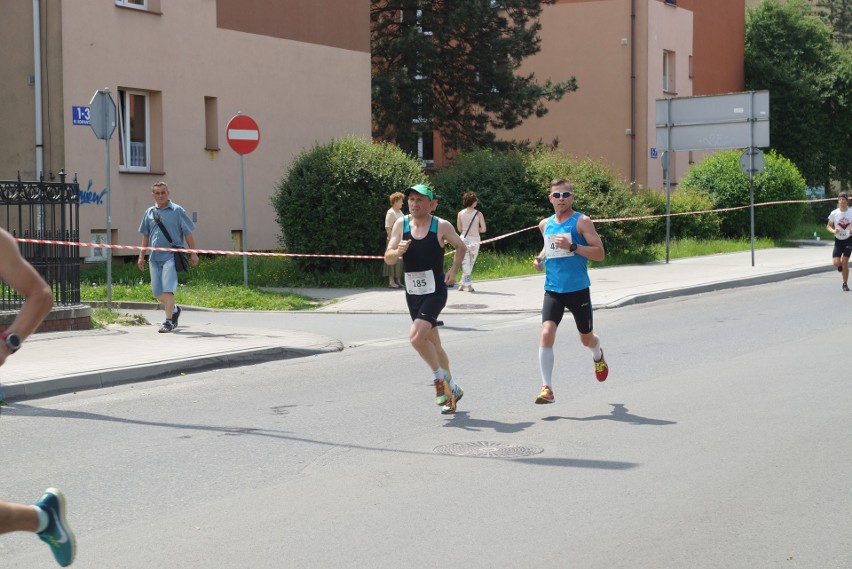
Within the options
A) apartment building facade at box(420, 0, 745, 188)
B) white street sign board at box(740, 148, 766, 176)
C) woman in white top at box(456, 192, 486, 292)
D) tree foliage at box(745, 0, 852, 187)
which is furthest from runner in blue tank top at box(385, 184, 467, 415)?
tree foliage at box(745, 0, 852, 187)

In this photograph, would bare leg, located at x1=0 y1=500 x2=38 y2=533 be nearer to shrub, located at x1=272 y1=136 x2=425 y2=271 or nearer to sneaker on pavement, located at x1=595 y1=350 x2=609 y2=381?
sneaker on pavement, located at x1=595 y1=350 x2=609 y2=381

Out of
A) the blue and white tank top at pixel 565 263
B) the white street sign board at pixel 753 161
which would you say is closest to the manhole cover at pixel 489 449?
the blue and white tank top at pixel 565 263

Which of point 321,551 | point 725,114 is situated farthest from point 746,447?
point 725,114

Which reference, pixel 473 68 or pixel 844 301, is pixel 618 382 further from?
pixel 473 68

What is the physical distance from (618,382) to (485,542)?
4.87 meters

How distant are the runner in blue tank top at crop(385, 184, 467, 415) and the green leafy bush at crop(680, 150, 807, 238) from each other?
22680 mm

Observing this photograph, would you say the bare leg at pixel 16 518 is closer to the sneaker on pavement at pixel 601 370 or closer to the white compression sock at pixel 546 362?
the white compression sock at pixel 546 362

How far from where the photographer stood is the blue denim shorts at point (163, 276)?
45.2 feet

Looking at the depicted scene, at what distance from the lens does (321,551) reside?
5.07 m

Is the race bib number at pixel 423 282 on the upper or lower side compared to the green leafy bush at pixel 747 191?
lower

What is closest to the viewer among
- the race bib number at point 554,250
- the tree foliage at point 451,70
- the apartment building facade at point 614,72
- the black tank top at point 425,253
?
the black tank top at point 425,253

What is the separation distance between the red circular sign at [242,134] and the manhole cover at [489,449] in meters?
11.2

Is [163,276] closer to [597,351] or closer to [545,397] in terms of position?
[597,351]

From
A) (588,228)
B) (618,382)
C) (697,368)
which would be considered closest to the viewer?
(588,228)
